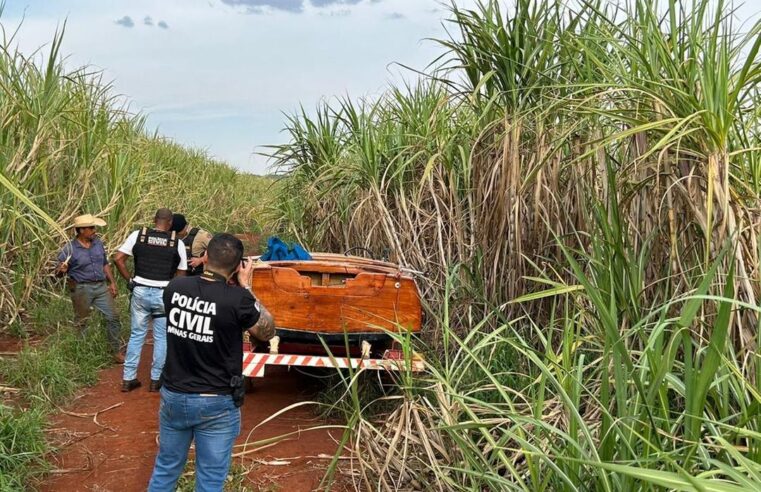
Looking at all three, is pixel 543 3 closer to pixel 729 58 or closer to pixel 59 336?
pixel 729 58

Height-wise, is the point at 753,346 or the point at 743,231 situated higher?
the point at 743,231

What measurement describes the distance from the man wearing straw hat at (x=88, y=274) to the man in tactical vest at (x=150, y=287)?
0.55m

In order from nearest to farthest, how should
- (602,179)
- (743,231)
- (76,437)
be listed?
(743,231)
(602,179)
(76,437)

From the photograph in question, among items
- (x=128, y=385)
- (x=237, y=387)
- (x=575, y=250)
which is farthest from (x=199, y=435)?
(x=128, y=385)

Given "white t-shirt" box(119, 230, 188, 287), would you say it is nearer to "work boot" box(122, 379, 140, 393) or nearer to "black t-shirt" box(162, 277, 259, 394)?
"work boot" box(122, 379, 140, 393)

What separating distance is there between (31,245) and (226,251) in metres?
4.05

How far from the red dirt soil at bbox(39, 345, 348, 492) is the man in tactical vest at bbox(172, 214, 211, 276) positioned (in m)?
1.21

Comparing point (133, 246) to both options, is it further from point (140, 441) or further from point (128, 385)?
point (140, 441)

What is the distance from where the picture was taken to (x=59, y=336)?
5953mm

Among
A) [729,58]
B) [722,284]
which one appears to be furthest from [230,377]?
[729,58]

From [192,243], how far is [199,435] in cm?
356

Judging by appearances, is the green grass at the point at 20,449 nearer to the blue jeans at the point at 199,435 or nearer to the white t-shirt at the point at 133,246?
the blue jeans at the point at 199,435

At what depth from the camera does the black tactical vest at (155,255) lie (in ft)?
17.5

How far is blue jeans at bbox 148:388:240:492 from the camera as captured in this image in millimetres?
2904
